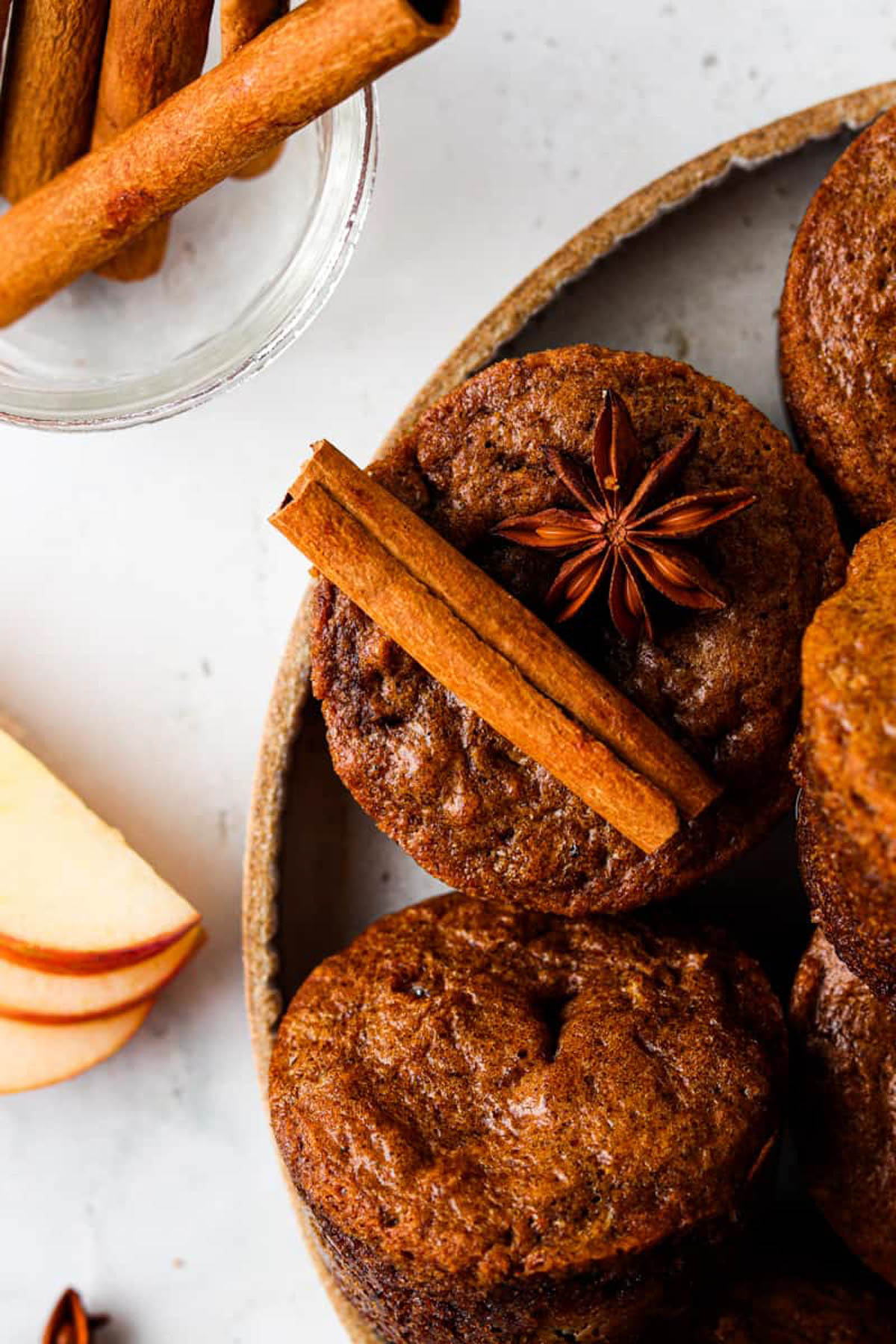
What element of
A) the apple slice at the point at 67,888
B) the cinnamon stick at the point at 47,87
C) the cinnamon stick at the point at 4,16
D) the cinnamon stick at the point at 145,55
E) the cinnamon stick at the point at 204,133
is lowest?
the apple slice at the point at 67,888

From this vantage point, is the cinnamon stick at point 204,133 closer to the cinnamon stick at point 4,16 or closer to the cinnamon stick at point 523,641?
the cinnamon stick at point 4,16

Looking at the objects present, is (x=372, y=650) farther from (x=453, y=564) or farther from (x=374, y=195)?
(x=374, y=195)

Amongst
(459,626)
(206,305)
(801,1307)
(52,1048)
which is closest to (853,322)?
(459,626)

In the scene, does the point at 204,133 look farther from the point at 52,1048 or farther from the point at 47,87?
the point at 52,1048

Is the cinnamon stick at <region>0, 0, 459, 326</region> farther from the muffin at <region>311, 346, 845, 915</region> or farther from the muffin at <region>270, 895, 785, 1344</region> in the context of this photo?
the muffin at <region>270, 895, 785, 1344</region>

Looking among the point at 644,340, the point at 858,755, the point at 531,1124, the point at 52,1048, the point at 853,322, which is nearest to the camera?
the point at 858,755

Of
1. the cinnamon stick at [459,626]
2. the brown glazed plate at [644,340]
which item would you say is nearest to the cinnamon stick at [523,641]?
the cinnamon stick at [459,626]
